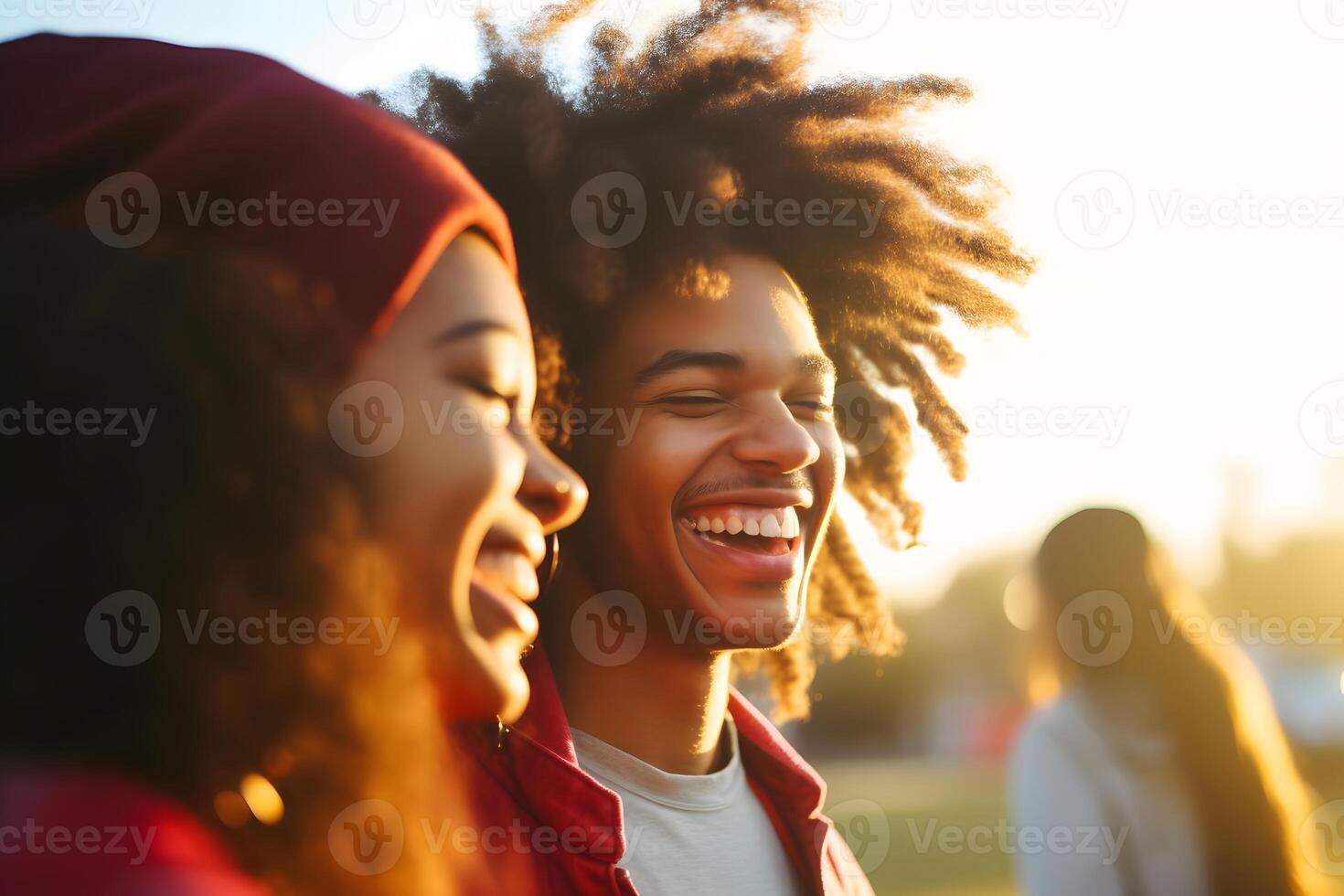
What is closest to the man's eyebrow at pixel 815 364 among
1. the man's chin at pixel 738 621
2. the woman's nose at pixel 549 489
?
the man's chin at pixel 738 621

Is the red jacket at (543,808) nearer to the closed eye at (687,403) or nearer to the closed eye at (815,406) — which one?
the closed eye at (687,403)

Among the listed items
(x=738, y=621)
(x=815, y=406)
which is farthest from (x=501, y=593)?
(x=815, y=406)

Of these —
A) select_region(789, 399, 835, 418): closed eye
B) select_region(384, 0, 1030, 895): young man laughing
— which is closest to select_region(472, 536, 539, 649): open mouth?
select_region(384, 0, 1030, 895): young man laughing


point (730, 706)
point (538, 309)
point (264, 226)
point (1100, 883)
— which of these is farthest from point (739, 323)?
point (1100, 883)

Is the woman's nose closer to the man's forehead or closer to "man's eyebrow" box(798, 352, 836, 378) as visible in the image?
the man's forehead

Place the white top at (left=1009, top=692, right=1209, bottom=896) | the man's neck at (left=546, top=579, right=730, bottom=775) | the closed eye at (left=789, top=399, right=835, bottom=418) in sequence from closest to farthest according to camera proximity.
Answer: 1. the man's neck at (left=546, top=579, right=730, bottom=775)
2. the closed eye at (left=789, top=399, right=835, bottom=418)
3. the white top at (left=1009, top=692, right=1209, bottom=896)

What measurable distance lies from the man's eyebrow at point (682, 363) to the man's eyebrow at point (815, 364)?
17cm

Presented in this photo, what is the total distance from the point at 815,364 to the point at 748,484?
0.33m

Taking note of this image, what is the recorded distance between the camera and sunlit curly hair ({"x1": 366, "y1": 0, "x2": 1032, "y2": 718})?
2.56 meters

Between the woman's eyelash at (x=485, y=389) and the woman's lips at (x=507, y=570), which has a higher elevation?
the woman's eyelash at (x=485, y=389)

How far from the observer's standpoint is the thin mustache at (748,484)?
245cm

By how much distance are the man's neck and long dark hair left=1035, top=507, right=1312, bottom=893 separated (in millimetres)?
1509

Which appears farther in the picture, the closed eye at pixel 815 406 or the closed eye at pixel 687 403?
the closed eye at pixel 815 406

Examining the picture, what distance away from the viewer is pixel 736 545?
2.49 metres
